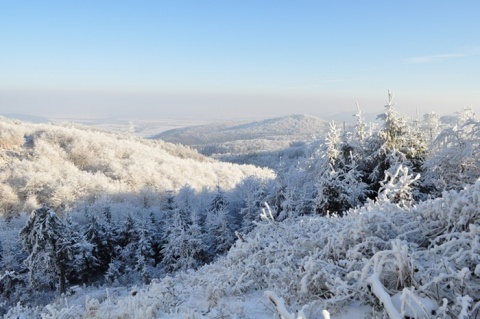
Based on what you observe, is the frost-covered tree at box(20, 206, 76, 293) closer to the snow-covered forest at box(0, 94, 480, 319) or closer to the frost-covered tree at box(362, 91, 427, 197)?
the snow-covered forest at box(0, 94, 480, 319)

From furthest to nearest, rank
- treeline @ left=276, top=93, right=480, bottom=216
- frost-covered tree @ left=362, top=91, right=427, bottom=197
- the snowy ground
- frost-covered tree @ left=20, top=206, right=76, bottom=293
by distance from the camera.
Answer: frost-covered tree @ left=20, top=206, right=76, bottom=293, frost-covered tree @ left=362, top=91, right=427, bottom=197, treeline @ left=276, top=93, right=480, bottom=216, the snowy ground

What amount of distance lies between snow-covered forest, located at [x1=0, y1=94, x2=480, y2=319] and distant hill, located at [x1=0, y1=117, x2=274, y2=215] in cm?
28

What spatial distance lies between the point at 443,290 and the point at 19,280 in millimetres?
30040

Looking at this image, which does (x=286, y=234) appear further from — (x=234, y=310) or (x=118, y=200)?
(x=118, y=200)

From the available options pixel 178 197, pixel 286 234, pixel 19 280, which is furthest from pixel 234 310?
pixel 178 197

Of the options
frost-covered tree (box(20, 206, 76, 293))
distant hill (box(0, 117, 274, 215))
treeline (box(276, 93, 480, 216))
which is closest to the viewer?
treeline (box(276, 93, 480, 216))

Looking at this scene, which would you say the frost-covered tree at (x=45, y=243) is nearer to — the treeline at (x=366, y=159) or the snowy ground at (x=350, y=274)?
the treeline at (x=366, y=159)

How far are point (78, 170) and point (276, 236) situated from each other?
51.1m

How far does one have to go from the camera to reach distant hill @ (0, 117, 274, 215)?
43.0m

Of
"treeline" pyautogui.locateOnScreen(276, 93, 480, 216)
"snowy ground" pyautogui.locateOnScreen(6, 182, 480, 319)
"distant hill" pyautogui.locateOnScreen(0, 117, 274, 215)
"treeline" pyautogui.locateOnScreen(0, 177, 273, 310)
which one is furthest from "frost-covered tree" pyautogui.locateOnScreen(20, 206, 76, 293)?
"snowy ground" pyautogui.locateOnScreen(6, 182, 480, 319)

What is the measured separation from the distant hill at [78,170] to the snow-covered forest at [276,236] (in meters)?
0.28

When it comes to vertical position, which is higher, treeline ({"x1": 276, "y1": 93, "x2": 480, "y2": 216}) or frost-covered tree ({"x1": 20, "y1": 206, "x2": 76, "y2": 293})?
treeline ({"x1": 276, "y1": 93, "x2": 480, "y2": 216})

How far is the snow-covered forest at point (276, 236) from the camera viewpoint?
11.2 feet

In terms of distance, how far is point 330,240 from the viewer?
443 cm
